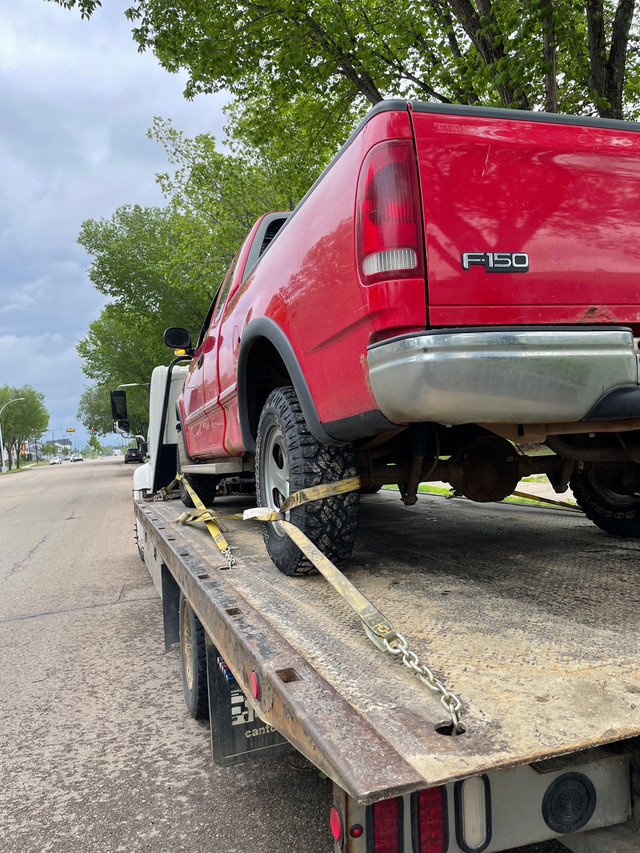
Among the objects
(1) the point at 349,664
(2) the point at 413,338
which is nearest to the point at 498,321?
(2) the point at 413,338

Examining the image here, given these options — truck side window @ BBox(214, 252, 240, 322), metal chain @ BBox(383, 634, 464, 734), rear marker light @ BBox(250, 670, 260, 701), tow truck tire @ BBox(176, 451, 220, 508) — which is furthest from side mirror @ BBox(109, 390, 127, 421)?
metal chain @ BBox(383, 634, 464, 734)

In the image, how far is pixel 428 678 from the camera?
1.51 m

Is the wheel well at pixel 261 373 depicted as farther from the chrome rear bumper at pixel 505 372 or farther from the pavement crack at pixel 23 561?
the pavement crack at pixel 23 561

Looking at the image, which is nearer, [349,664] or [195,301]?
[349,664]

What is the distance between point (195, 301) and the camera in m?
22.6

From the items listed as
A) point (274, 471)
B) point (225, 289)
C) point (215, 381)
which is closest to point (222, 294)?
point (225, 289)

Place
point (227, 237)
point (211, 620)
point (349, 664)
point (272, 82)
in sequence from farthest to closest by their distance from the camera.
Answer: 1. point (227, 237)
2. point (272, 82)
3. point (211, 620)
4. point (349, 664)

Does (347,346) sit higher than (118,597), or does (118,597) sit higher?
(347,346)

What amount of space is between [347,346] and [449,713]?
127cm

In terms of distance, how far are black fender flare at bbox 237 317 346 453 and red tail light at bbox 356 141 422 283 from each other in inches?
27.3

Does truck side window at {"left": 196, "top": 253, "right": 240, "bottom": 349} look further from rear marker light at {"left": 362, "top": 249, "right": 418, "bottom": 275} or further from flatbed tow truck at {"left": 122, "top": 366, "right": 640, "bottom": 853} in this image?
rear marker light at {"left": 362, "top": 249, "right": 418, "bottom": 275}

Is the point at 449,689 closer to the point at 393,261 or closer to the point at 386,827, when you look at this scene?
the point at 386,827

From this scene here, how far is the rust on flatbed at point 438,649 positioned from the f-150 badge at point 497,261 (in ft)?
3.59

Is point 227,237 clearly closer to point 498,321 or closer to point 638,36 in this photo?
point 638,36
